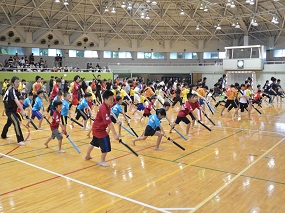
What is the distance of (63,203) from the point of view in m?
5.09

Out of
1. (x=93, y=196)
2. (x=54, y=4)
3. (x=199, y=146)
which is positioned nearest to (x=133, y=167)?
(x=93, y=196)

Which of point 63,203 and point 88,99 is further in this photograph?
point 88,99

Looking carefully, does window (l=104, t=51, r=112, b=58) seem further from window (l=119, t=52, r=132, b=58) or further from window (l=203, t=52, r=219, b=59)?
window (l=203, t=52, r=219, b=59)

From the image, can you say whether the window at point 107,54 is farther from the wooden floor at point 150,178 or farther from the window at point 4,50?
the wooden floor at point 150,178

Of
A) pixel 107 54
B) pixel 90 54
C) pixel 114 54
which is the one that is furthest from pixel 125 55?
pixel 90 54

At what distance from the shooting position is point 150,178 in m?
6.36

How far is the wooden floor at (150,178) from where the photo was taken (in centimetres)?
506

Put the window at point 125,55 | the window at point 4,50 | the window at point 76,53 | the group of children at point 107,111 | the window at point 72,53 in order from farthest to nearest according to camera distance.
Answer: the window at point 125,55 → the window at point 76,53 → the window at point 72,53 → the window at point 4,50 → the group of children at point 107,111

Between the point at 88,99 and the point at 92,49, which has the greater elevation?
the point at 92,49

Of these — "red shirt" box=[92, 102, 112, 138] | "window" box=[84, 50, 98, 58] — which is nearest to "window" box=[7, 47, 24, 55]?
"window" box=[84, 50, 98, 58]

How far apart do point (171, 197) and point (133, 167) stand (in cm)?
196

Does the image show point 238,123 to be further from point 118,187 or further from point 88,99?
point 118,187

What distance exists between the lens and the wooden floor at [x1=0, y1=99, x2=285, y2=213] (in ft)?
16.6

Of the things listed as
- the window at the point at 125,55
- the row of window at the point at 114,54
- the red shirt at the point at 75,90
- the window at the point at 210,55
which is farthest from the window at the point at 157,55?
the red shirt at the point at 75,90
